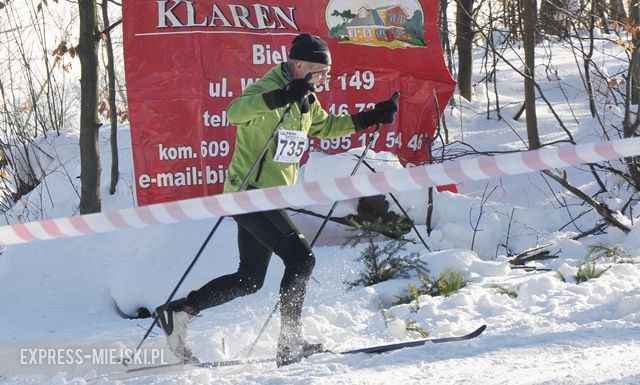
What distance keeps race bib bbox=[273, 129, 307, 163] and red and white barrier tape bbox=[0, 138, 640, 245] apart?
91cm

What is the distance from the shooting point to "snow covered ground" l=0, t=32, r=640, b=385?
4707 mm

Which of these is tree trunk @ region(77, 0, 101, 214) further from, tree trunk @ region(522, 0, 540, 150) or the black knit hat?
tree trunk @ region(522, 0, 540, 150)

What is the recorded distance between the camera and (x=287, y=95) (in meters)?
4.86

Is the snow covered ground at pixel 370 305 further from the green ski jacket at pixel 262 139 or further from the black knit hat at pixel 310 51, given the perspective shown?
the black knit hat at pixel 310 51

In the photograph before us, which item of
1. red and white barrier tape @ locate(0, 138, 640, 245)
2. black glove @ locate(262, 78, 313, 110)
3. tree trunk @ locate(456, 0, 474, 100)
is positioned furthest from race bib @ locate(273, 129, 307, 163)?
tree trunk @ locate(456, 0, 474, 100)

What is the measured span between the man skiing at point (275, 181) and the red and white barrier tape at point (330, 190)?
0.82m

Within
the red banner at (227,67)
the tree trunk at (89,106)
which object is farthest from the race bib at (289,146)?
the tree trunk at (89,106)

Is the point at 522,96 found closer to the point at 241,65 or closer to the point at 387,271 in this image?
the point at 241,65

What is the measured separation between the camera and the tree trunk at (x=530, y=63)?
9617mm

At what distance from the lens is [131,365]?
206 inches

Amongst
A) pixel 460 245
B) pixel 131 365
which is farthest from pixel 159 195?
pixel 131 365

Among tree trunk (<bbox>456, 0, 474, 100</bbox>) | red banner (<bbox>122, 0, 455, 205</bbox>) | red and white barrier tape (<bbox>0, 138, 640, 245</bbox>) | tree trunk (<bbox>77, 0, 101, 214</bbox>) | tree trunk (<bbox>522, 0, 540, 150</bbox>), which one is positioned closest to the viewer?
red and white barrier tape (<bbox>0, 138, 640, 245</bbox>)

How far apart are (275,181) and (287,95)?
567 mm

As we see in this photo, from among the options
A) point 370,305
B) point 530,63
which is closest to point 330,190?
point 370,305
